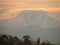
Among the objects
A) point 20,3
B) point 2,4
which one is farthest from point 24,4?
point 2,4

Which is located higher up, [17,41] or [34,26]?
[34,26]

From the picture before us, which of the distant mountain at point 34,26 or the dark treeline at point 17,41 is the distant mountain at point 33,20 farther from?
the dark treeline at point 17,41

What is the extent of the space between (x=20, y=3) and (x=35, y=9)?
0.58 ft

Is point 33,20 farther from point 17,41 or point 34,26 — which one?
point 17,41

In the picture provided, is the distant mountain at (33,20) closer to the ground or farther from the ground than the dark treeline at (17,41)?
farther from the ground

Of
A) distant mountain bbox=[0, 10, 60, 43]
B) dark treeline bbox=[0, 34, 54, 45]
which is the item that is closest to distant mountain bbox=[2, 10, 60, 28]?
distant mountain bbox=[0, 10, 60, 43]

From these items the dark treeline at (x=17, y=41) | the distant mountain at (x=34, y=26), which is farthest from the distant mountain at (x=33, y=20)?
the dark treeline at (x=17, y=41)

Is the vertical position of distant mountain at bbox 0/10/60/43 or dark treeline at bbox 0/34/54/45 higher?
distant mountain at bbox 0/10/60/43

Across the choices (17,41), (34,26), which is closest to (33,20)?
(34,26)

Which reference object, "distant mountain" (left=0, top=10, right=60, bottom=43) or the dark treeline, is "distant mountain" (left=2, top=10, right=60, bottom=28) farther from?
the dark treeline

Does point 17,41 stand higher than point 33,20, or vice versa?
point 33,20

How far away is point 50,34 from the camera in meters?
1.68

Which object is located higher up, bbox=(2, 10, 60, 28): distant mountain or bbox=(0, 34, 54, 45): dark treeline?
bbox=(2, 10, 60, 28): distant mountain

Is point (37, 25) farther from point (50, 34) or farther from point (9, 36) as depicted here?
point (9, 36)
